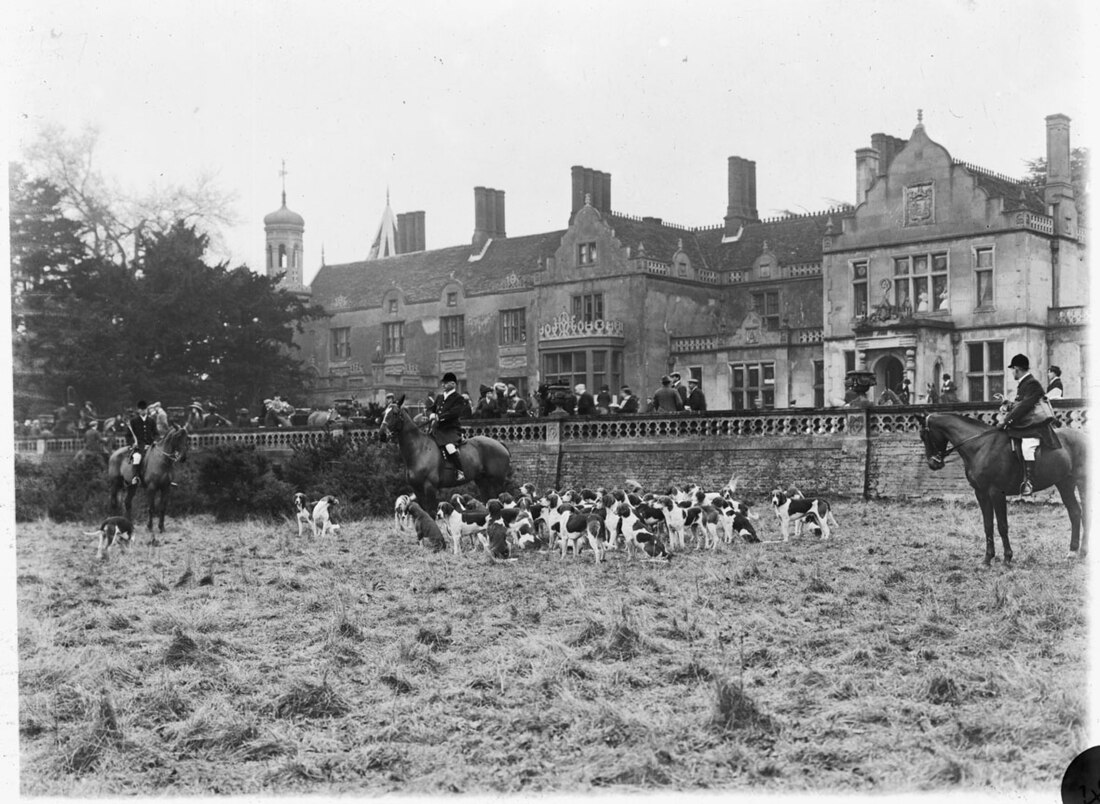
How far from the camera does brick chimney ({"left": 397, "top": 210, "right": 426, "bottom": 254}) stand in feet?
221

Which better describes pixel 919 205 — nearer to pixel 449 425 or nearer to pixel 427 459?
pixel 449 425

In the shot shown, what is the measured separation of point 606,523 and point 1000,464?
4.76 meters

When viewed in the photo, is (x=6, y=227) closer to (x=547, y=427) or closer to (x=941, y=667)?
(x=941, y=667)

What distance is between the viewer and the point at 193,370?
4922cm

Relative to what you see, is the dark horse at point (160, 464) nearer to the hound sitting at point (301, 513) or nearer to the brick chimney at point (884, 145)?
the hound sitting at point (301, 513)

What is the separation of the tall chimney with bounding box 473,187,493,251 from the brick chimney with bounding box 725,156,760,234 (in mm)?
12110

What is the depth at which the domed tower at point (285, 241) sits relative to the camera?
234 ft

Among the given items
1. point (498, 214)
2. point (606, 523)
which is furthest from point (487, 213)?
point (606, 523)

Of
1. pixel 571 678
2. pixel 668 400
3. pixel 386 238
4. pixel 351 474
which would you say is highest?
pixel 386 238

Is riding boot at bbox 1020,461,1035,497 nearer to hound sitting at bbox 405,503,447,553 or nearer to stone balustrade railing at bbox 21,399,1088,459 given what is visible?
stone balustrade railing at bbox 21,399,1088,459

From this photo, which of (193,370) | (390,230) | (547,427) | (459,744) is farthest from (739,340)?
(390,230)

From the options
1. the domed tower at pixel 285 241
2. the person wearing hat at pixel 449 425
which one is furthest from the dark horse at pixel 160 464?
the domed tower at pixel 285 241

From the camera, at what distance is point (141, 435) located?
2270cm

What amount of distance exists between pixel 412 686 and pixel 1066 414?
51.7ft
